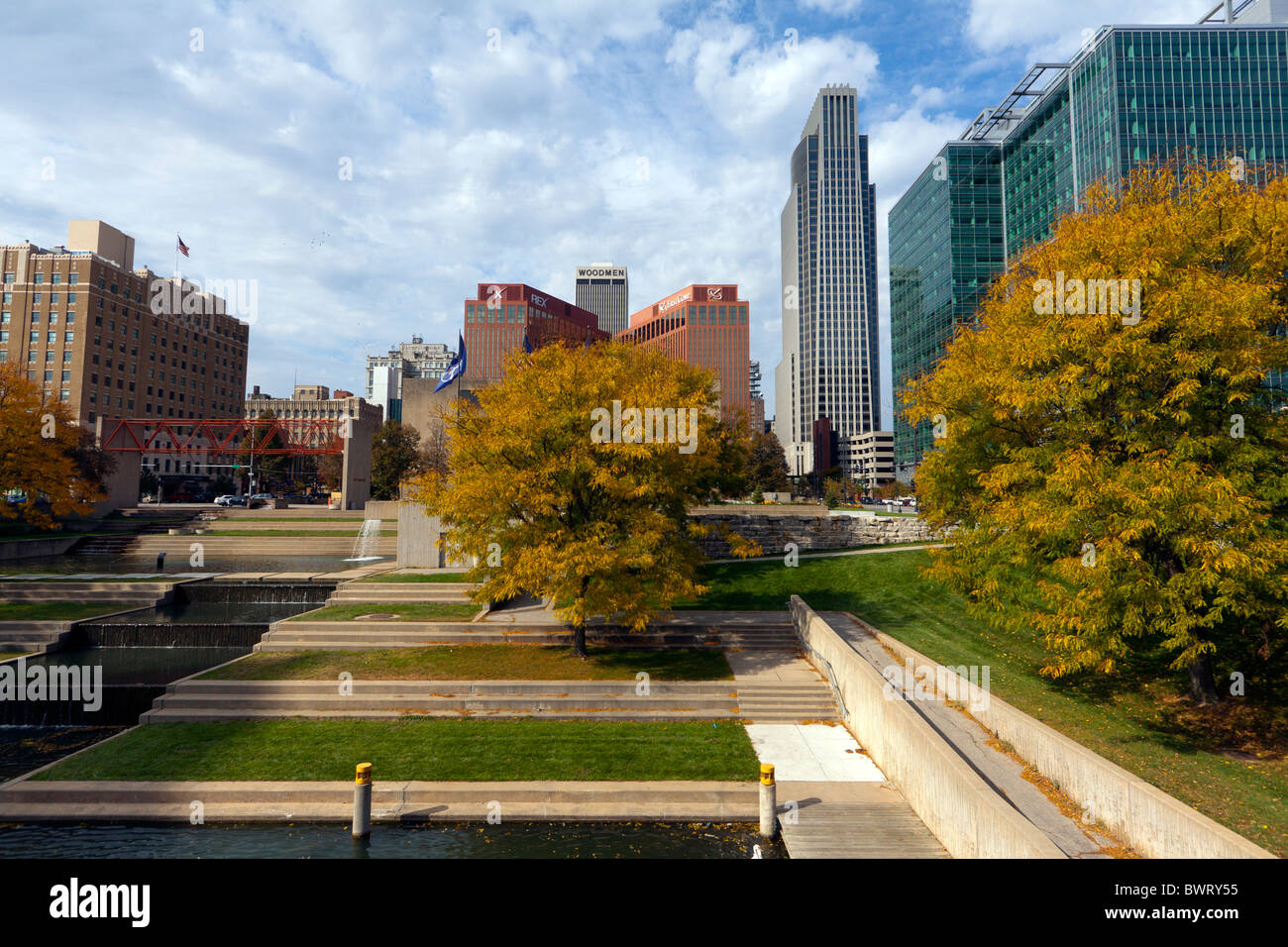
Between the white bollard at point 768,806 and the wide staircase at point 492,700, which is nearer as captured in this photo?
the white bollard at point 768,806

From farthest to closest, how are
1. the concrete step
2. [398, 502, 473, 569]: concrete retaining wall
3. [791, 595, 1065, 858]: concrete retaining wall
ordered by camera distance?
[398, 502, 473, 569]: concrete retaining wall, the concrete step, [791, 595, 1065, 858]: concrete retaining wall

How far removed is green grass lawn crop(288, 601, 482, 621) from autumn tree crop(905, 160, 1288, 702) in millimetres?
17509

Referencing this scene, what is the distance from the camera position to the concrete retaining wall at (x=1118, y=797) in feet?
25.2

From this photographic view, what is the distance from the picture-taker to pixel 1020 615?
48.8ft

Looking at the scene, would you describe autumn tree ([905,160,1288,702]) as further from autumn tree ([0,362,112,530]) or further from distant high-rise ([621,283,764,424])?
distant high-rise ([621,283,764,424])

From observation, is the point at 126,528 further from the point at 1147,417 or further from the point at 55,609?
the point at 1147,417

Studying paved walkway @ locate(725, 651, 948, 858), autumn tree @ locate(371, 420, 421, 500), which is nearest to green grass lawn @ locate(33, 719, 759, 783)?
paved walkway @ locate(725, 651, 948, 858)

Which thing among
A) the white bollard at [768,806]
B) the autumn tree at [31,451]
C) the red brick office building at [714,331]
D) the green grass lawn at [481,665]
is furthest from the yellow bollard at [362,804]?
the red brick office building at [714,331]

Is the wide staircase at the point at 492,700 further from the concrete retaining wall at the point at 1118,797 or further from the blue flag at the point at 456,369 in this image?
the blue flag at the point at 456,369

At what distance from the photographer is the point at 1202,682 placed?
13.9 meters

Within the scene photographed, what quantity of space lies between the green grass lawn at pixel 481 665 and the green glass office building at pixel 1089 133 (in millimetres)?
53929

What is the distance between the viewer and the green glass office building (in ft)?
251
